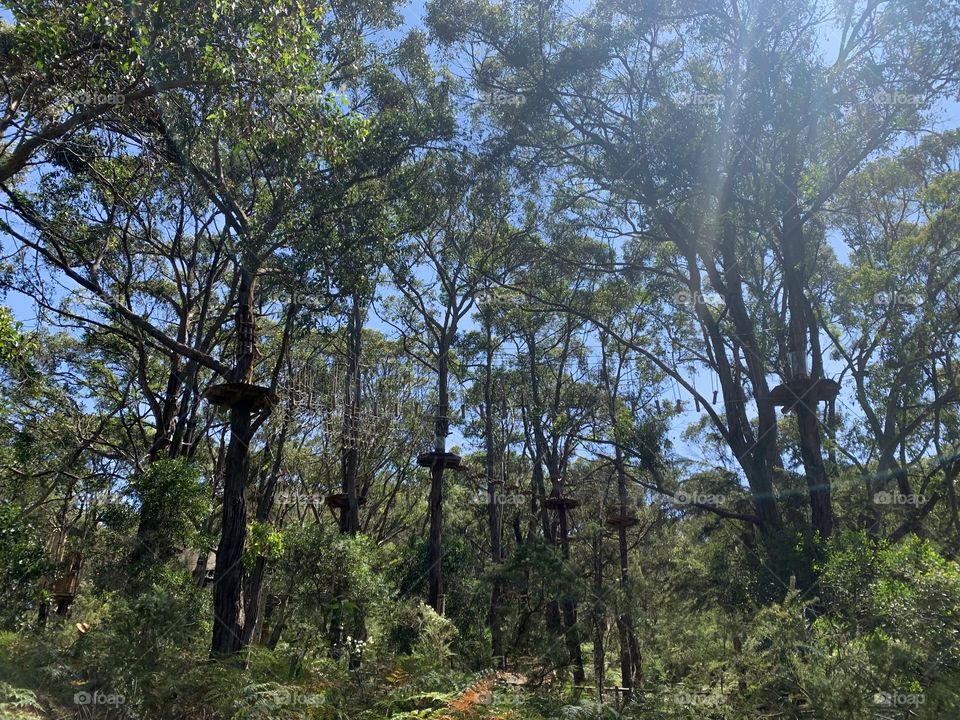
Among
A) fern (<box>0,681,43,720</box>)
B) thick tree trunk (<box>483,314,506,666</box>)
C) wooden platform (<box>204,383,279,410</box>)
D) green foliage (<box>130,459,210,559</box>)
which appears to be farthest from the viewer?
thick tree trunk (<box>483,314,506,666</box>)

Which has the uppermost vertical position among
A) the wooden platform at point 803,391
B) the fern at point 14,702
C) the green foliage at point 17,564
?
the wooden platform at point 803,391

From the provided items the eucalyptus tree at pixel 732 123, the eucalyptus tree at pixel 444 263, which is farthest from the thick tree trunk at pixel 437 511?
the eucalyptus tree at pixel 732 123

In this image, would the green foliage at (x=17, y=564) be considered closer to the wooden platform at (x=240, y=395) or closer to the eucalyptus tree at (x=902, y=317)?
the wooden platform at (x=240, y=395)

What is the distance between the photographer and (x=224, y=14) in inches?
255

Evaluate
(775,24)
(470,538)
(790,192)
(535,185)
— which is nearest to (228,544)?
(535,185)

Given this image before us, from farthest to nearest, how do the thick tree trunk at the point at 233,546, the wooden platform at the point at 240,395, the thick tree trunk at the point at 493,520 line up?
the thick tree trunk at the point at 493,520, the thick tree trunk at the point at 233,546, the wooden platform at the point at 240,395

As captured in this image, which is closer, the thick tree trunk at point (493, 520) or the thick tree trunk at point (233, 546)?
the thick tree trunk at point (233, 546)

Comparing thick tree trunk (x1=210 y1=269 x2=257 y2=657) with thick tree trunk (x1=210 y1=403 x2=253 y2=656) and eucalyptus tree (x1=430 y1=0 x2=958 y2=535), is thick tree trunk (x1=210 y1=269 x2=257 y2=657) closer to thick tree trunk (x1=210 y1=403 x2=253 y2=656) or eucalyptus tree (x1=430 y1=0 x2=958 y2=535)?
thick tree trunk (x1=210 y1=403 x2=253 y2=656)

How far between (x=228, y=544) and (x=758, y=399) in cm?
883

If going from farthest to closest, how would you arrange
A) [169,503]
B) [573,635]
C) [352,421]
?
[169,503] → [573,635] → [352,421]

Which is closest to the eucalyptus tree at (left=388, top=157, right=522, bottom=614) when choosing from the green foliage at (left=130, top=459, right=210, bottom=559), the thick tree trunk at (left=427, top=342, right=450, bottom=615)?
the thick tree trunk at (left=427, top=342, right=450, bottom=615)

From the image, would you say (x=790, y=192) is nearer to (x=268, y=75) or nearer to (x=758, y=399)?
(x=758, y=399)

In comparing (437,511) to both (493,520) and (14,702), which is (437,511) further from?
(14,702)

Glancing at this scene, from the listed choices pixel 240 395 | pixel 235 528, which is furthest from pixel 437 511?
pixel 240 395
